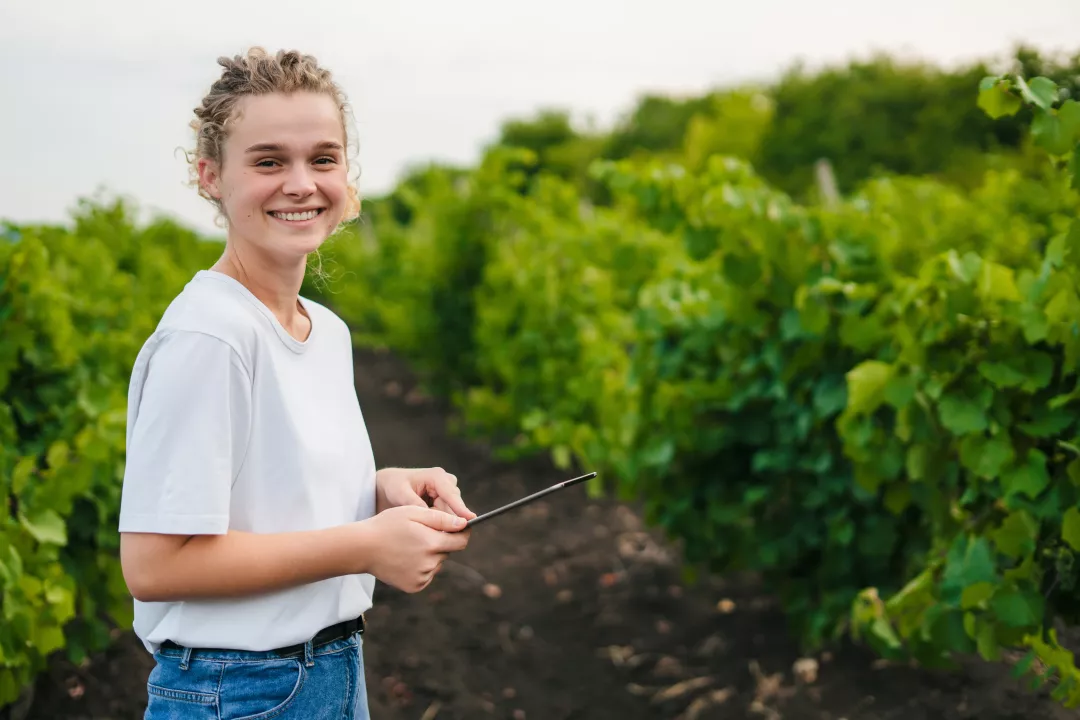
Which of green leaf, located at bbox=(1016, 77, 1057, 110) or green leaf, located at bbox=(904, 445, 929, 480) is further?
green leaf, located at bbox=(904, 445, 929, 480)

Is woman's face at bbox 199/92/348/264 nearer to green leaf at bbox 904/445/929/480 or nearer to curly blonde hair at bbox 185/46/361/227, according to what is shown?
curly blonde hair at bbox 185/46/361/227

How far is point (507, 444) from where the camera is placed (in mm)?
7328

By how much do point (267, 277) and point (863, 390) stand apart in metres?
1.82

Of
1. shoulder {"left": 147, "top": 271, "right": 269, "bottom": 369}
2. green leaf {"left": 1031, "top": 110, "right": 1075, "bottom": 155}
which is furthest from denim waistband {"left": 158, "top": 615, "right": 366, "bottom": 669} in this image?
green leaf {"left": 1031, "top": 110, "right": 1075, "bottom": 155}

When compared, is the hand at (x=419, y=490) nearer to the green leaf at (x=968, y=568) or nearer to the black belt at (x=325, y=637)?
the black belt at (x=325, y=637)

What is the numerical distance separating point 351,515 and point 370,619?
9.08 ft

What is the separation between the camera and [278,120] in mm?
1455

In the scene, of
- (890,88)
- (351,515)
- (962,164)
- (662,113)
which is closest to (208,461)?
(351,515)

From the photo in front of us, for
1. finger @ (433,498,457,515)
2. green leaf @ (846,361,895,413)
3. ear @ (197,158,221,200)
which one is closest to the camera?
ear @ (197,158,221,200)

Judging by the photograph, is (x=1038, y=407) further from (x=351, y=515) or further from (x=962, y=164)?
(x=962, y=164)

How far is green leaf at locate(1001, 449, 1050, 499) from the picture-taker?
246 cm

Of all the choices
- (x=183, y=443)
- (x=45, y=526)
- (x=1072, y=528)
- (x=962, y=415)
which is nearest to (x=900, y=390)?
(x=962, y=415)

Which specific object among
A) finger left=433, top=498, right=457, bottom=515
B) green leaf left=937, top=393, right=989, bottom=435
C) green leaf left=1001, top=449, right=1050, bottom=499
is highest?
finger left=433, top=498, right=457, bottom=515

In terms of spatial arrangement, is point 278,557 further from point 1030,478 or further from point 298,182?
point 1030,478
